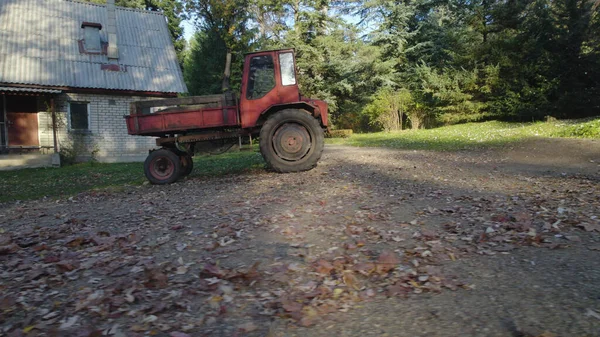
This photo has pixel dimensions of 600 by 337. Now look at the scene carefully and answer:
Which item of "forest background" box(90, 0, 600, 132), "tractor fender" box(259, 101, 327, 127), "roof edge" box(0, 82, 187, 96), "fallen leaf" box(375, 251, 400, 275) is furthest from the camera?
"forest background" box(90, 0, 600, 132)

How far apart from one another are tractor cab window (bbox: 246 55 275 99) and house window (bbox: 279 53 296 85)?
0.67 ft

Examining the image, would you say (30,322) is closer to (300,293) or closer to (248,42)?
(300,293)

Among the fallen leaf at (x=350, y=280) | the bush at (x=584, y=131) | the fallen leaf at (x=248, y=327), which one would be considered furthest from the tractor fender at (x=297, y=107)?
the bush at (x=584, y=131)

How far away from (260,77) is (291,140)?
1588mm

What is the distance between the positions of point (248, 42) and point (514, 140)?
21296mm

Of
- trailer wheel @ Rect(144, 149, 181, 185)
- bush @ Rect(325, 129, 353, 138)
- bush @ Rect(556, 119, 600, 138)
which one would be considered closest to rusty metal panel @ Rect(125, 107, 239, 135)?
trailer wheel @ Rect(144, 149, 181, 185)

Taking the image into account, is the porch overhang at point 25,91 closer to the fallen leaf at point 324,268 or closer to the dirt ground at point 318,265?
the dirt ground at point 318,265

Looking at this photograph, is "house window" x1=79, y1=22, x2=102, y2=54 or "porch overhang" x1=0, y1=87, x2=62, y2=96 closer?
"porch overhang" x1=0, y1=87, x2=62, y2=96

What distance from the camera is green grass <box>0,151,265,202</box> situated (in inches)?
387

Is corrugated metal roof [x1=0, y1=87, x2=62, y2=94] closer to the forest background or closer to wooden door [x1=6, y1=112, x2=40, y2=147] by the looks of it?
wooden door [x1=6, y1=112, x2=40, y2=147]

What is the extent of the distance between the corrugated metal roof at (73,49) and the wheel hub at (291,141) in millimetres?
11058

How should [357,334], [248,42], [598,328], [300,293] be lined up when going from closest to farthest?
[598,328]
[357,334]
[300,293]
[248,42]

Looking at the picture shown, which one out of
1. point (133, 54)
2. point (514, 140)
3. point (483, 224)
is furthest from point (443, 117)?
point (483, 224)

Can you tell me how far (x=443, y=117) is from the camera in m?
23.8
